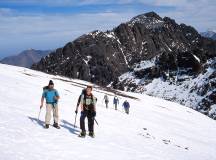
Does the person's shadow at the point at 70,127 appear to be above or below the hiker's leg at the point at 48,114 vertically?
below

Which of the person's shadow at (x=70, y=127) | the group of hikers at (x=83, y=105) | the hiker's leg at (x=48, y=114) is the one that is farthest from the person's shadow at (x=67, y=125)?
the hiker's leg at (x=48, y=114)

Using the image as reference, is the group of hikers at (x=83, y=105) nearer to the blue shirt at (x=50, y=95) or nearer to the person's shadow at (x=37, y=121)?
the blue shirt at (x=50, y=95)

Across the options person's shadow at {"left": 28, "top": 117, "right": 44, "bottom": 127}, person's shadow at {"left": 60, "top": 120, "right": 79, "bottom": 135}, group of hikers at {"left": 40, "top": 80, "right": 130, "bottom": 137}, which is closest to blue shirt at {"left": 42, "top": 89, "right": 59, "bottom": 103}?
group of hikers at {"left": 40, "top": 80, "right": 130, "bottom": 137}

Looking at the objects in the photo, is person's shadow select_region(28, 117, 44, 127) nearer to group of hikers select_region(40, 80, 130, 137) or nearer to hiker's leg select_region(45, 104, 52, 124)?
group of hikers select_region(40, 80, 130, 137)

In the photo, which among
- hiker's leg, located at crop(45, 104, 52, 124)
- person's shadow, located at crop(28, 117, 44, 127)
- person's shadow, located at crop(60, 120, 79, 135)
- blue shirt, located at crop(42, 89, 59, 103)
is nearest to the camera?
hiker's leg, located at crop(45, 104, 52, 124)

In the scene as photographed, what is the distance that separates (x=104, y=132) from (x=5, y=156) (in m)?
11.0

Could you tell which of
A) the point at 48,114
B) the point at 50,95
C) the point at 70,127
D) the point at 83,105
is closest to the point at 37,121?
the point at 70,127

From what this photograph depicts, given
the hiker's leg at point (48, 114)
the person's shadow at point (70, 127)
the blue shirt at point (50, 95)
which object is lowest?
the person's shadow at point (70, 127)

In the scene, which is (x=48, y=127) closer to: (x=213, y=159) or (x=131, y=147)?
(x=131, y=147)

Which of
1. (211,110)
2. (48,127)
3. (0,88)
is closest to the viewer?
(48,127)

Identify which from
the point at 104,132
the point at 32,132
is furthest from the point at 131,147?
the point at 32,132

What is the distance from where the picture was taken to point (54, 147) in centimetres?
1728

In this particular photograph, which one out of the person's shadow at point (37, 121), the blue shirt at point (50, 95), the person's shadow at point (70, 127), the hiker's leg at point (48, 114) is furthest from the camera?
the person's shadow at point (70, 127)

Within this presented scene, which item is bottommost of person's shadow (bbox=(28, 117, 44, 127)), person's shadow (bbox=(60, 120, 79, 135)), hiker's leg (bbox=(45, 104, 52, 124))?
person's shadow (bbox=(60, 120, 79, 135))
